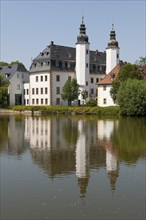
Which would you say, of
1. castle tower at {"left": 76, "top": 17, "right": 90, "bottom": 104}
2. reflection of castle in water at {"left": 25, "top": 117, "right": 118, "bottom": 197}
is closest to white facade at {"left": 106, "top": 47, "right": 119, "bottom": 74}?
castle tower at {"left": 76, "top": 17, "right": 90, "bottom": 104}

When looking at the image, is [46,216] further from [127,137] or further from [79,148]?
[127,137]

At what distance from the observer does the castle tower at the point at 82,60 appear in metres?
81.3

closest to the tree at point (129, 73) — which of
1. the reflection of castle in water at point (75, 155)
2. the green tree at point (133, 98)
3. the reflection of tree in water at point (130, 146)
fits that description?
the green tree at point (133, 98)

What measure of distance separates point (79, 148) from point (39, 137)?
673 cm

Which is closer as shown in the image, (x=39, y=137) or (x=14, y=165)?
(x=14, y=165)

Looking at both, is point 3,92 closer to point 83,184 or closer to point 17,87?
point 17,87

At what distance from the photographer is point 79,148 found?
22.6 meters

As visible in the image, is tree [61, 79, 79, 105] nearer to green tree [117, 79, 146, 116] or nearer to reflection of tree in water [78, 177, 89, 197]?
green tree [117, 79, 146, 116]

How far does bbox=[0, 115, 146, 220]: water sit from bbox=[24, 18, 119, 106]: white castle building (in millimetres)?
56834

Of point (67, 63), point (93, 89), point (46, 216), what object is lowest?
point (46, 216)

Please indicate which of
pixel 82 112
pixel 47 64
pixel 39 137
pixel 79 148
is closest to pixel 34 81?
pixel 47 64

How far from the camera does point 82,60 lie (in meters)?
82.1

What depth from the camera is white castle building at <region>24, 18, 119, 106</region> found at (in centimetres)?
8088

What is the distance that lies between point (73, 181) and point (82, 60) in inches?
2726
